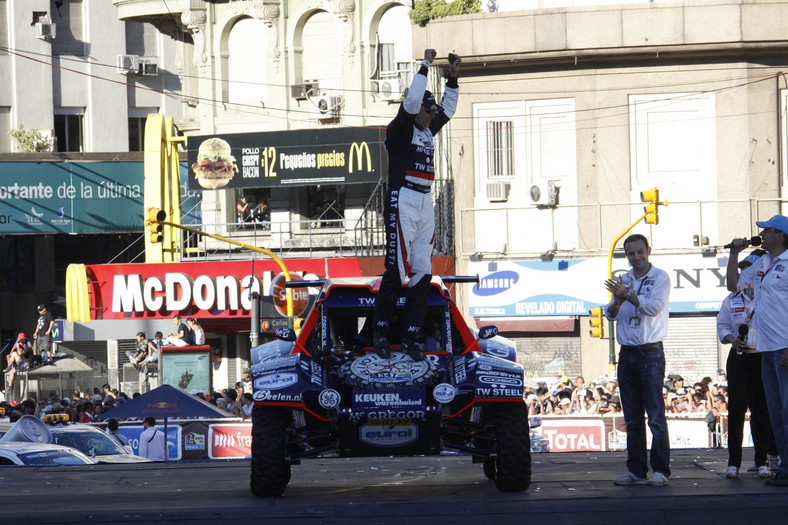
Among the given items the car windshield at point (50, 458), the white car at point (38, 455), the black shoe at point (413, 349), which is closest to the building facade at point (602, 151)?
the white car at point (38, 455)

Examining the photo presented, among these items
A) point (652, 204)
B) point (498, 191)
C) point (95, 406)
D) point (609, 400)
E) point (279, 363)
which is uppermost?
point (498, 191)

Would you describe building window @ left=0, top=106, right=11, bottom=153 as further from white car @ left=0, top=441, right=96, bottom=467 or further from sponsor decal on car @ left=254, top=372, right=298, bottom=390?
sponsor decal on car @ left=254, top=372, right=298, bottom=390

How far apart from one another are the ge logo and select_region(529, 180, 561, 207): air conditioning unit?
2576 cm

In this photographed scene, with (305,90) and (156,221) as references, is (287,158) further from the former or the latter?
(156,221)

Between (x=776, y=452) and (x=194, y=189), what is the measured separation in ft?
106

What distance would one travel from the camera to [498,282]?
36281 mm

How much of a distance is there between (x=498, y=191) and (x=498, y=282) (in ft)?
7.85

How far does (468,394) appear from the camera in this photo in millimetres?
10258

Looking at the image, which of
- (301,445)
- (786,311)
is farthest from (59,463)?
(786,311)

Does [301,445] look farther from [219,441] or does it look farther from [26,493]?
[219,441]

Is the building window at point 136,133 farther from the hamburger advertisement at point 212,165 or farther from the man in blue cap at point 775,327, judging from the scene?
the man in blue cap at point 775,327

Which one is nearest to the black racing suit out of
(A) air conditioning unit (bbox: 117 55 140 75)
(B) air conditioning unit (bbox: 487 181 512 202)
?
(B) air conditioning unit (bbox: 487 181 512 202)

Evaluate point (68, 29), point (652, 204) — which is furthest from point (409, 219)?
point (68, 29)

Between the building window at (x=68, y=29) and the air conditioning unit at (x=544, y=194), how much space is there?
887 inches
